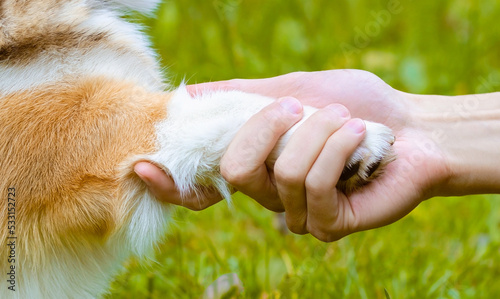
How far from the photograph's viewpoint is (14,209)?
1.62 m

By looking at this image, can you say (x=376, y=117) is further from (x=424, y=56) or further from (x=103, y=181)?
(x=424, y=56)

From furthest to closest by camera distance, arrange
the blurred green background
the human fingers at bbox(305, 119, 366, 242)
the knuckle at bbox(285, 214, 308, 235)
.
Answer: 1. the blurred green background
2. the knuckle at bbox(285, 214, 308, 235)
3. the human fingers at bbox(305, 119, 366, 242)

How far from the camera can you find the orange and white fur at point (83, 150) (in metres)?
1.63

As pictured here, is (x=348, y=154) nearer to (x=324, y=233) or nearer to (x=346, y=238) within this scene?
(x=324, y=233)

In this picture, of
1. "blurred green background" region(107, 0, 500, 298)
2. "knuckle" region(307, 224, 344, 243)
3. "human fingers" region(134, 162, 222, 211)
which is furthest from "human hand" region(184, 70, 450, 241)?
"blurred green background" region(107, 0, 500, 298)

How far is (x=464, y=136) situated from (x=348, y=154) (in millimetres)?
573

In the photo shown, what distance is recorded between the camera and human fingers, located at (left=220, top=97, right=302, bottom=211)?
1581 mm

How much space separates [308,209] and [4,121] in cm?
91

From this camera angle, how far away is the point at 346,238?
8.94 feet

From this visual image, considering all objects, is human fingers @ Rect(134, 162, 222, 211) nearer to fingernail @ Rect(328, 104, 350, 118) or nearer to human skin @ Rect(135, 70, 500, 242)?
human skin @ Rect(135, 70, 500, 242)

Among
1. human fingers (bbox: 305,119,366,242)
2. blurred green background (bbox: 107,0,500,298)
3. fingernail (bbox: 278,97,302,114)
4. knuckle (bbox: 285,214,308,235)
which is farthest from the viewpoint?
blurred green background (bbox: 107,0,500,298)

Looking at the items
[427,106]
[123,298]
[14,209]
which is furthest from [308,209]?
[123,298]

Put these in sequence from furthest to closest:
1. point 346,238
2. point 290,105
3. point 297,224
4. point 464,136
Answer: point 346,238
point 464,136
point 297,224
point 290,105

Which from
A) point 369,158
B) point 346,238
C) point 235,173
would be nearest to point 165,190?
point 235,173
